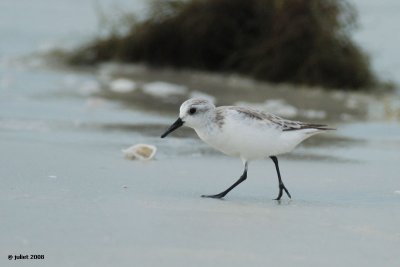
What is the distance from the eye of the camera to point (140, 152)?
599 centimetres

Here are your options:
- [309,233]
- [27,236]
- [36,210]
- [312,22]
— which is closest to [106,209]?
[36,210]

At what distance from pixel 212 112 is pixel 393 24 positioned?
8890 millimetres

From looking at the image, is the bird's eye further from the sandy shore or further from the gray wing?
the sandy shore

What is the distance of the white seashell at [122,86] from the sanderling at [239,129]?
4.92 meters

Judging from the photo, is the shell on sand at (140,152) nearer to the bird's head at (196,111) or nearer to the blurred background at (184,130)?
the blurred background at (184,130)

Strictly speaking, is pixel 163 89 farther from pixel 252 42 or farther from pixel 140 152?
pixel 140 152

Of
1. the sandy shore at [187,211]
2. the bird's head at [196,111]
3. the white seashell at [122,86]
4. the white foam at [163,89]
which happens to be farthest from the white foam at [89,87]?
the bird's head at [196,111]

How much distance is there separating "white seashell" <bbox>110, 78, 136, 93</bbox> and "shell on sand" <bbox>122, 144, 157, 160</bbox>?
379cm

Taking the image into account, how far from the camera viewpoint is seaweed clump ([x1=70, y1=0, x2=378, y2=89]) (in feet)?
34.5

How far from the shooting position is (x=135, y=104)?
29.2 ft

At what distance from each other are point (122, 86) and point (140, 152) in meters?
4.06

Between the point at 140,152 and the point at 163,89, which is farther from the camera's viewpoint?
the point at 163,89

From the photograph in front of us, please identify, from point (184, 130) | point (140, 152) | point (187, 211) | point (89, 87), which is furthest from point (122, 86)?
point (187, 211)

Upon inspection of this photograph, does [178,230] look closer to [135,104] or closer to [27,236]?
[27,236]
